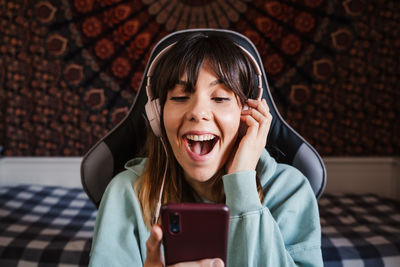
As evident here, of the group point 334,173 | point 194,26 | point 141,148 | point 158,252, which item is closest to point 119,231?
point 158,252

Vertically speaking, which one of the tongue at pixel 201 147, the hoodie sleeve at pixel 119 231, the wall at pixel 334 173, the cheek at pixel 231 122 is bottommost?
the wall at pixel 334 173

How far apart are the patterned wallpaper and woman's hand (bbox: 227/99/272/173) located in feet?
4.47

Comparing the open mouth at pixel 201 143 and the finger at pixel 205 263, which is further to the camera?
the open mouth at pixel 201 143

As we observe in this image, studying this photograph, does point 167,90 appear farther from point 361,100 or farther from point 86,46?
point 361,100

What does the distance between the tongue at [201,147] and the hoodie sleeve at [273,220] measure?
10cm

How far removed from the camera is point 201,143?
0.72 m

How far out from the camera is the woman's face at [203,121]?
650 millimetres

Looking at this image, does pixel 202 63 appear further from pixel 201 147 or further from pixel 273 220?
pixel 273 220

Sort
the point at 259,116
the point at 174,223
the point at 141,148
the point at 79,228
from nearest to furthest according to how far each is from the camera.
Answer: the point at 174,223 < the point at 259,116 < the point at 141,148 < the point at 79,228

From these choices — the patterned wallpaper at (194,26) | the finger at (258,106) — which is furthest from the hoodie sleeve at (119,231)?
the patterned wallpaper at (194,26)

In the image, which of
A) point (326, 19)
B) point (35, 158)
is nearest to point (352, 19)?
point (326, 19)

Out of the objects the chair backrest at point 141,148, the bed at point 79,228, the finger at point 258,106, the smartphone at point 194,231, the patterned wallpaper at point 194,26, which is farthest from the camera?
the patterned wallpaper at point 194,26

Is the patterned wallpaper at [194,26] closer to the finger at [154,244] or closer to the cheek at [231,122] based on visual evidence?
the cheek at [231,122]

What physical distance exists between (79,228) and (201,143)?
0.98 metres
